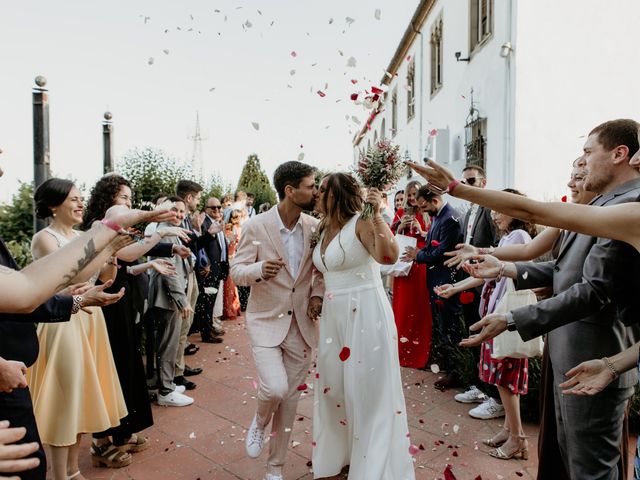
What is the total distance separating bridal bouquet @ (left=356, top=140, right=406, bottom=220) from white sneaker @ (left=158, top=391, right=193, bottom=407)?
10.2 ft


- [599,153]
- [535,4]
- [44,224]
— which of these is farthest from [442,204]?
[535,4]

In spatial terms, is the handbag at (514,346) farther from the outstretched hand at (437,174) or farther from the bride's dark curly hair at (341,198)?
the outstretched hand at (437,174)

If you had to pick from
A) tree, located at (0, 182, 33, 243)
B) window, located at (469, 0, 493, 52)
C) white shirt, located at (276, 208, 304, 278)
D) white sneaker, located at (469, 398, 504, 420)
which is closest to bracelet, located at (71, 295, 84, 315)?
white shirt, located at (276, 208, 304, 278)

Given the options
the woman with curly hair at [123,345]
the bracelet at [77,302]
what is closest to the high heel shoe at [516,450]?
the woman with curly hair at [123,345]

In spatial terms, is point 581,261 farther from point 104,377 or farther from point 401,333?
point 401,333

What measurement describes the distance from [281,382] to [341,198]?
54.9 inches

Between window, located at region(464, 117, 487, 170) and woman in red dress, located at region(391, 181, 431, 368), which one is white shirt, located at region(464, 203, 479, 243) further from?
window, located at region(464, 117, 487, 170)

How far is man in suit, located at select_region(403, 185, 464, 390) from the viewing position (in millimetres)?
5926

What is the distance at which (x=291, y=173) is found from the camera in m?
3.86

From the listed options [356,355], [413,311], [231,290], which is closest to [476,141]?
[231,290]

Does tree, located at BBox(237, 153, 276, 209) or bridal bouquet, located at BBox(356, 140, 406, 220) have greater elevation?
tree, located at BBox(237, 153, 276, 209)

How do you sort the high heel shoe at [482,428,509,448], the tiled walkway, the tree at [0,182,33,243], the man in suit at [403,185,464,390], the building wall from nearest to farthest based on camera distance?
the tiled walkway < the high heel shoe at [482,428,509,448] < the man in suit at [403,185,464,390] < the tree at [0,182,33,243] < the building wall

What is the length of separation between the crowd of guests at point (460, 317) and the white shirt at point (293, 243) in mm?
797

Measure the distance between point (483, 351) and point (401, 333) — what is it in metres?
2.54
